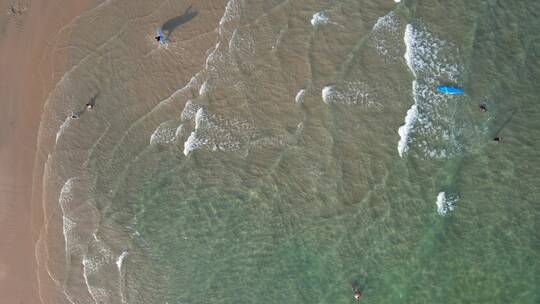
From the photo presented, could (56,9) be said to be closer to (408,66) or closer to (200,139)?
(200,139)

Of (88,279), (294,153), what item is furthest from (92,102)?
(294,153)

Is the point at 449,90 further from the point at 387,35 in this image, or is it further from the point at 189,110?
the point at 189,110

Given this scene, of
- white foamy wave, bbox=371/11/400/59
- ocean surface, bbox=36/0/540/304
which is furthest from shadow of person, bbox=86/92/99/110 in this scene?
white foamy wave, bbox=371/11/400/59

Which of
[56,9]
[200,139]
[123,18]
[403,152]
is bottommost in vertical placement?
[403,152]

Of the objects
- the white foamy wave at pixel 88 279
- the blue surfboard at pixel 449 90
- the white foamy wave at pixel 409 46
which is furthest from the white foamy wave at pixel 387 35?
the white foamy wave at pixel 88 279

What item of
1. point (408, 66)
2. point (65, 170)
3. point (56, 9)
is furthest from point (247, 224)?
point (56, 9)

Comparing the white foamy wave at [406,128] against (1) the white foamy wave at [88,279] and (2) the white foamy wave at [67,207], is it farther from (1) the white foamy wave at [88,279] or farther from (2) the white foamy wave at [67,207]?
(2) the white foamy wave at [67,207]

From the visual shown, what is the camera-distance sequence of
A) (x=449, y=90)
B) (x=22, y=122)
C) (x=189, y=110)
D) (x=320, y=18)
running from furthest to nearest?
(x=22, y=122) < (x=189, y=110) < (x=320, y=18) < (x=449, y=90)
